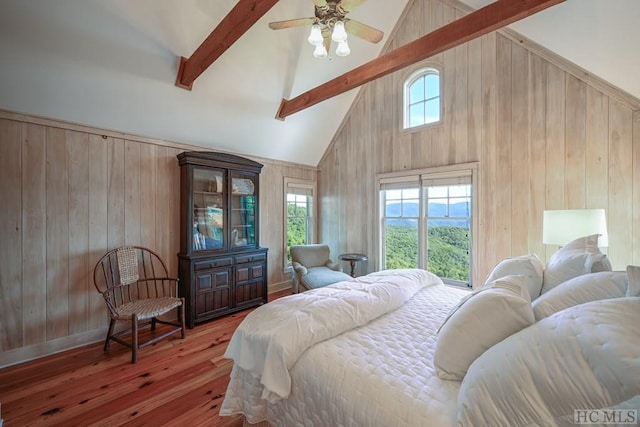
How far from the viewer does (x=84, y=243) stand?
9.20 ft

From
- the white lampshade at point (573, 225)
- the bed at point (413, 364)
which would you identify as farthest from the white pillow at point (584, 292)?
the white lampshade at point (573, 225)

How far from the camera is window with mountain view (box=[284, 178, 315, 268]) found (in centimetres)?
479

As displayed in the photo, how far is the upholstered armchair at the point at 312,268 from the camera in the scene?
12.1 ft

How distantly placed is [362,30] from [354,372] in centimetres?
247

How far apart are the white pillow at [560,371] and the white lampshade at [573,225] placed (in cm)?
170

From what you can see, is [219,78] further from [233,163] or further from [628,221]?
[628,221]

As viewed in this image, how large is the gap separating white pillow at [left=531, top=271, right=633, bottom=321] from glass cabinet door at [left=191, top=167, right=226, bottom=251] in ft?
10.8

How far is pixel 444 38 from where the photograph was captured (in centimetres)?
230

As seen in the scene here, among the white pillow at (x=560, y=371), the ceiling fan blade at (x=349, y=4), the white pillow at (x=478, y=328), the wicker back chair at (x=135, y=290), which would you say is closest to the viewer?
the white pillow at (x=560, y=371)

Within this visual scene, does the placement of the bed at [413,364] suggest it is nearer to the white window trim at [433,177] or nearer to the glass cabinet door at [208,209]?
the white window trim at [433,177]

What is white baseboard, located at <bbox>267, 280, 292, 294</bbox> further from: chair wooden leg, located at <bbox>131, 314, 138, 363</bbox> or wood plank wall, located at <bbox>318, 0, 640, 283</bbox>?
chair wooden leg, located at <bbox>131, 314, 138, 363</bbox>

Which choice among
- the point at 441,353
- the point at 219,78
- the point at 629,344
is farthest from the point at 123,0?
the point at 629,344

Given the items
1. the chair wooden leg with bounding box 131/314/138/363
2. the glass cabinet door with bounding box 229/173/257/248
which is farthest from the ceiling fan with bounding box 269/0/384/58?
the chair wooden leg with bounding box 131/314/138/363

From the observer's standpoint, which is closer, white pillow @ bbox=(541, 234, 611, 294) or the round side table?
white pillow @ bbox=(541, 234, 611, 294)
